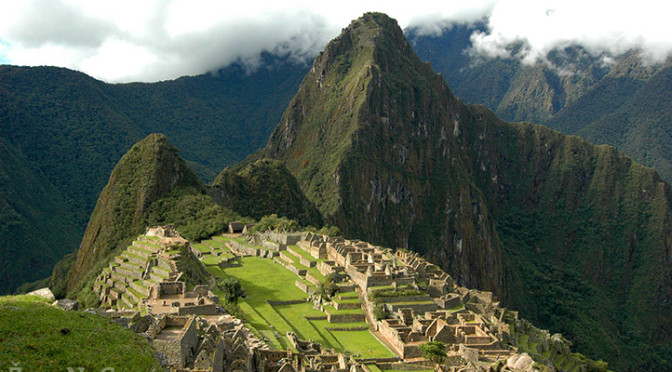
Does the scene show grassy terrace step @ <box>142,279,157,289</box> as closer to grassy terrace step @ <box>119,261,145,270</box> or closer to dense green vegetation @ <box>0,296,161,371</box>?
grassy terrace step @ <box>119,261,145,270</box>

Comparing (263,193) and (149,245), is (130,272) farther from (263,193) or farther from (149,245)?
(263,193)

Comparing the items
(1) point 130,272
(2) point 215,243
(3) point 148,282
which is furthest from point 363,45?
(3) point 148,282

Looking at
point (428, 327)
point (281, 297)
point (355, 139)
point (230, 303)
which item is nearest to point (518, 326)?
point (428, 327)

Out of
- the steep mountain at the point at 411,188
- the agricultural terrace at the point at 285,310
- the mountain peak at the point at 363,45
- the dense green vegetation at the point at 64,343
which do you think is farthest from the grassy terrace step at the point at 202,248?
the mountain peak at the point at 363,45

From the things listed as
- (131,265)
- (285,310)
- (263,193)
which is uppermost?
(263,193)

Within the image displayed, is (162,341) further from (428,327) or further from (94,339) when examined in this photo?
(428,327)

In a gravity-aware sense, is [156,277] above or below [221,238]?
below
